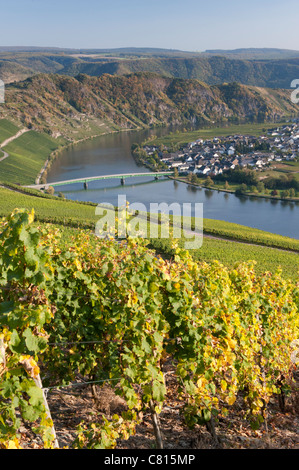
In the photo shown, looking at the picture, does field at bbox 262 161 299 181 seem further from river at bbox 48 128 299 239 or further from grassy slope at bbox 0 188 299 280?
grassy slope at bbox 0 188 299 280

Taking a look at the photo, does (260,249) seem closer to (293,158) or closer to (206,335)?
(206,335)

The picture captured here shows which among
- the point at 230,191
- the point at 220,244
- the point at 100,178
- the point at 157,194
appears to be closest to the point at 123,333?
the point at 220,244

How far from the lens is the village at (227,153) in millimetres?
102125

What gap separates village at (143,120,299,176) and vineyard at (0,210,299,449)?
89.6 meters

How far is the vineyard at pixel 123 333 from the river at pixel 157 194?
3520 cm

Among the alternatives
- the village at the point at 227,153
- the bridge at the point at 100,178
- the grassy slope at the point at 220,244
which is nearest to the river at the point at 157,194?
→ the bridge at the point at 100,178

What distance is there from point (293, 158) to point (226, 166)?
22129mm

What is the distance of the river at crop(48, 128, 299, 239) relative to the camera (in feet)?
197

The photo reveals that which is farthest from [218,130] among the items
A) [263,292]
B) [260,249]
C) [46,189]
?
[263,292]

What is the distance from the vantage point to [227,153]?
123 m

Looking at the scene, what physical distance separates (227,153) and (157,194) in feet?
178

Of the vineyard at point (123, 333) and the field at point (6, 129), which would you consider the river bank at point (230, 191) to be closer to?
the field at point (6, 129)

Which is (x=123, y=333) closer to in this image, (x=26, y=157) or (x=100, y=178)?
(x=100, y=178)

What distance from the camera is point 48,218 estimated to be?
38.6 metres
